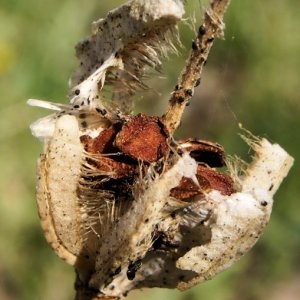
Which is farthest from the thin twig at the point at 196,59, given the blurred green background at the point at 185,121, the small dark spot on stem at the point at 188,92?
the blurred green background at the point at 185,121

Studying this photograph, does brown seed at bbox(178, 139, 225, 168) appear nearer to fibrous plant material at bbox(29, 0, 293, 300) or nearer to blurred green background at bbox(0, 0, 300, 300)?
fibrous plant material at bbox(29, 0, 293, 300)

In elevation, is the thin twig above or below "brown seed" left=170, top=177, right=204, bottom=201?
above

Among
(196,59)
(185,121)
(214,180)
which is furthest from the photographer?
(185,121)

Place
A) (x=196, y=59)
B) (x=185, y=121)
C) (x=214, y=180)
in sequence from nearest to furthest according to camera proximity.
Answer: (x=196, y=59), (x=214, y=180), (x=185, y=121)

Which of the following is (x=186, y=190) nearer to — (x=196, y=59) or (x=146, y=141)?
(x=146, y=141)

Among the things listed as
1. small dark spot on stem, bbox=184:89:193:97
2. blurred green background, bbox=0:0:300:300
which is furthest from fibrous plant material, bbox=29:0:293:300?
blurred green background, bbox=0:0:300:300

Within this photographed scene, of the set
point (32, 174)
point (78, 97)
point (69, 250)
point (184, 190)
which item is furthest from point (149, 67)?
point (32, 174)

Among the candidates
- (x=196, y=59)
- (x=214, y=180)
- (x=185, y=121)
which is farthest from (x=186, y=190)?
(x=185, y=121)
